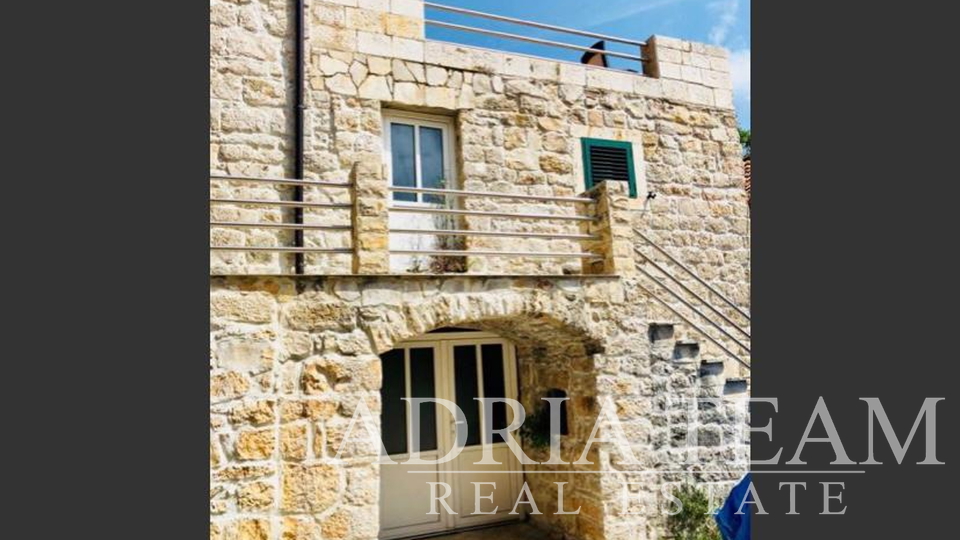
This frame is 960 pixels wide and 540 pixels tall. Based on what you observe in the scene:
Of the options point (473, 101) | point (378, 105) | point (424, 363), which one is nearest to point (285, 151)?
point (378, 105)

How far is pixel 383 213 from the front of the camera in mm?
4887

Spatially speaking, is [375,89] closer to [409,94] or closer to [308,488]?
[409,94]

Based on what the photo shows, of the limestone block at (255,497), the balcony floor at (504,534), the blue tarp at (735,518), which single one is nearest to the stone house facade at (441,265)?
the limestone block at (255,497)

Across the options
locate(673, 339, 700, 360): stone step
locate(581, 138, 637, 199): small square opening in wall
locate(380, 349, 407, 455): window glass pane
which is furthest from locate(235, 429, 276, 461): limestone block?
locate(581, 138, 637, 199): small square opening in wall

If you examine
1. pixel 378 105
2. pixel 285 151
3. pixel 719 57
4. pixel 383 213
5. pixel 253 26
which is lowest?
pixel 383 213

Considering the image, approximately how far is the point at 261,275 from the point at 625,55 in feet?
20.4

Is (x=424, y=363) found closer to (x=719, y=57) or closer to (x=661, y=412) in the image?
(x=661, y=412)

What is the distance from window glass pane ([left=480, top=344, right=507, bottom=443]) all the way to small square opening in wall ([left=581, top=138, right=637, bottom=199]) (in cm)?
254

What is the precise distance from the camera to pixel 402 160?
22.2ft

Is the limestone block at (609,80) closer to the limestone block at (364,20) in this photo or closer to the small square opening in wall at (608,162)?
the small square opening in wall at (608,162)

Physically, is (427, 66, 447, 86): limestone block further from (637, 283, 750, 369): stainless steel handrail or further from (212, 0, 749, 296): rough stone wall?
(637, 283, 750, 369): stainless steel handrail

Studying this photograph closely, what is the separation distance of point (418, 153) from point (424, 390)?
2.87m

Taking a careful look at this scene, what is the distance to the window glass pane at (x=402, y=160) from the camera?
6.72m

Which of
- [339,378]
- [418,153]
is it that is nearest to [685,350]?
[339,378]
